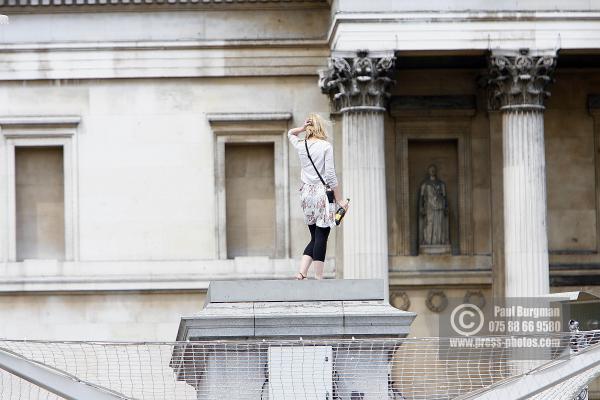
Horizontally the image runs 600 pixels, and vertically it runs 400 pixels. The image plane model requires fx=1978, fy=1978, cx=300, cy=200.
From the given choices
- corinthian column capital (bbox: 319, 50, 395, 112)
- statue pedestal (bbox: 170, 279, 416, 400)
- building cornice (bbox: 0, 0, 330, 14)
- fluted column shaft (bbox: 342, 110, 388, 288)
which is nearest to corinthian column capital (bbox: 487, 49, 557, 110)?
corinthian column capital (bbox: 319, 50, 395, 112)

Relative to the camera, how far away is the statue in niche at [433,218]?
3947 centimetres

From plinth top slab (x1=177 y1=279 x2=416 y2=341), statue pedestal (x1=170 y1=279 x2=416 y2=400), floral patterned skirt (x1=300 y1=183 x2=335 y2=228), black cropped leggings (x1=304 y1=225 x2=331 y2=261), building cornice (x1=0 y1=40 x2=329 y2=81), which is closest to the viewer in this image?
statue pedestal (x1=170 y1=279 x2=416 y2=400)

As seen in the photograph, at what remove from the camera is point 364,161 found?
36688mm

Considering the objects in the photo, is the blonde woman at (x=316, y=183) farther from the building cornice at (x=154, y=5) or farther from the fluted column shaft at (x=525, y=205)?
the building cornice at (x=154, y=5)

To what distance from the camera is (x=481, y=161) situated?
130 feet

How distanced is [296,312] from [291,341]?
1147 millimetres

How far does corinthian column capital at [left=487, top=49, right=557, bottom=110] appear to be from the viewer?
1446 inches

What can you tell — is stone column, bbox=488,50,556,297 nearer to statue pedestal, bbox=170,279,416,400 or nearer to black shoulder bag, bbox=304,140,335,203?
black shoulder bag, bbox=304,140,335,203

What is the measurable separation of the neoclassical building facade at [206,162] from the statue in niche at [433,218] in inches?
3.6

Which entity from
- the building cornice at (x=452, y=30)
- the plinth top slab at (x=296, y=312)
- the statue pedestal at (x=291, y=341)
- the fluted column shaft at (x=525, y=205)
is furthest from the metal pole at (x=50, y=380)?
the fluted column shaft at (x=525, y=205)

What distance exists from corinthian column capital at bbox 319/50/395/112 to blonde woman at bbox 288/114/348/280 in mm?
13303

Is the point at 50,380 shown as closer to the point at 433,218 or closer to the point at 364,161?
the point at 364,161

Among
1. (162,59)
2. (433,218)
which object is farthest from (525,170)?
(162,59)

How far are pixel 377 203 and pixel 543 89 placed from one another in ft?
12.6
